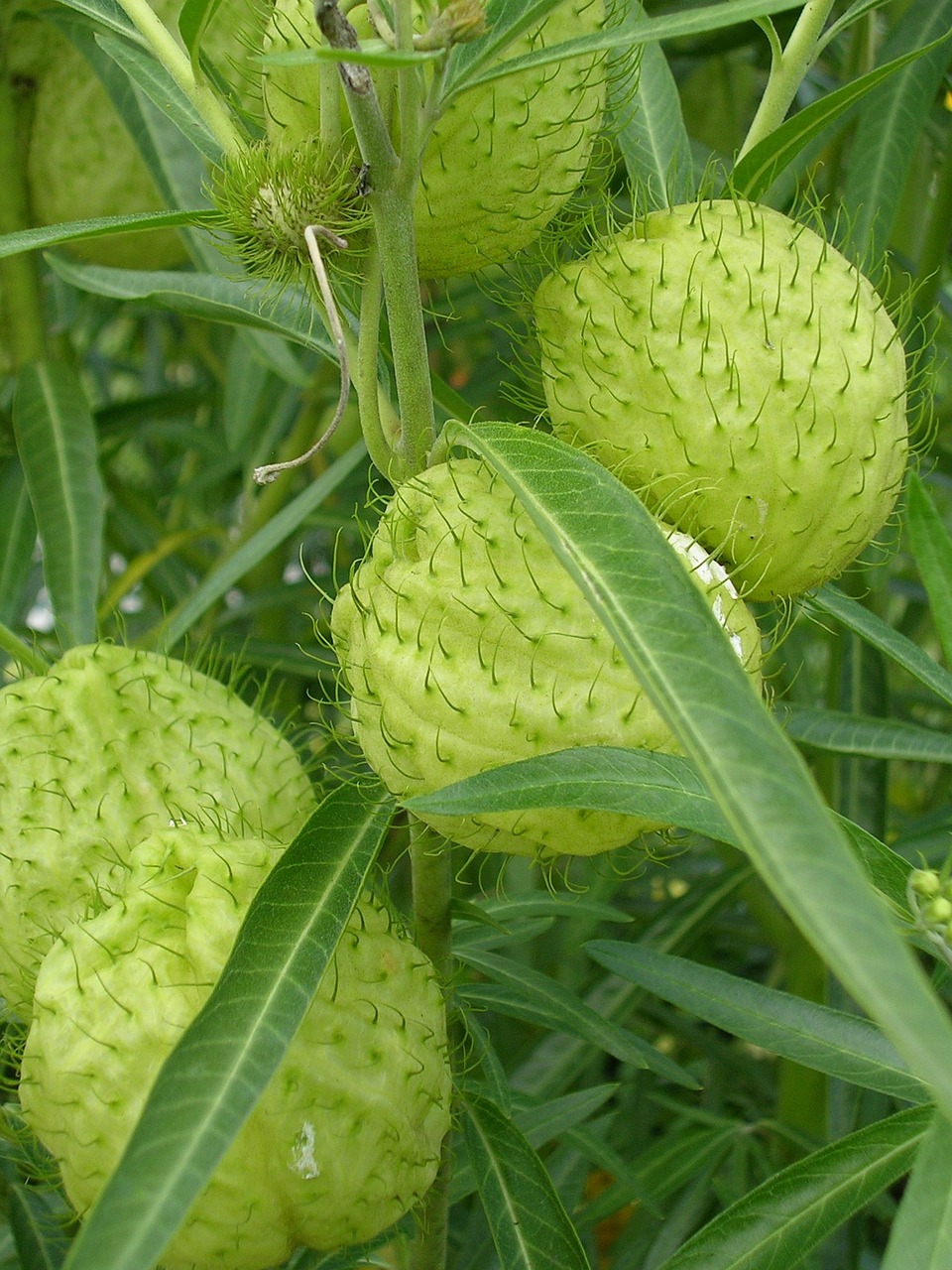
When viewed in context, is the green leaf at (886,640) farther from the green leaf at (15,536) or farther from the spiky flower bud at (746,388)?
the green leaf at (15,536)

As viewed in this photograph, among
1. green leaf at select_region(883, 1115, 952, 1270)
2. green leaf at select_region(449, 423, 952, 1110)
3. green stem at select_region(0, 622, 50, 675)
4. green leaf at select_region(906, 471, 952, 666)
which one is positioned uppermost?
green leaf at select_region(449, 423, 952, 1110)

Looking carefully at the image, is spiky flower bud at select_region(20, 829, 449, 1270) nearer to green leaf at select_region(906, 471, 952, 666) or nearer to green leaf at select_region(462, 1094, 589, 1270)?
green leaf at select_region(462, 1094, 589, 1270)

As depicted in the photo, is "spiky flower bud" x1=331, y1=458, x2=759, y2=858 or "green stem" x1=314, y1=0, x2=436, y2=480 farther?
"spiky flower bud" x1=331, y1=458, x2=759, y2=858

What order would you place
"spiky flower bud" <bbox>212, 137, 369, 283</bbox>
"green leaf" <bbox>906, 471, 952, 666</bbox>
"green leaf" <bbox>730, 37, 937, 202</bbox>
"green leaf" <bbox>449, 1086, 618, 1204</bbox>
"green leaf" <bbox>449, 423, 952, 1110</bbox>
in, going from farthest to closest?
"green leaf" <bbox>449, 1086, 618, 1204</bbox> < "green leaf" <bbox>906, 471, 952, 666</bbox> < "green leaf" <bbox>730, 37, 937, 202</bbox> < "spiky flower bud" <bbox>212, 137, 369, 283</bbox> < "green leaf" <bbox>449, 423, 952, 1110</bbox>

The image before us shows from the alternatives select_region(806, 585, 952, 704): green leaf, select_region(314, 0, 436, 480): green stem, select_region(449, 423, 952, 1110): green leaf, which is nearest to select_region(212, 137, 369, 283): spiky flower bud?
select_region(314, 0, 436, 480): green stem

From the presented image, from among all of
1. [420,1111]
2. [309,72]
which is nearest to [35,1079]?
[420,1111]

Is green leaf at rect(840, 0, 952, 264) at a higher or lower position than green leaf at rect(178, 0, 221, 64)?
lower

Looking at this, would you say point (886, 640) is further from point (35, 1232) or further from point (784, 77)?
point (35, 1232)
